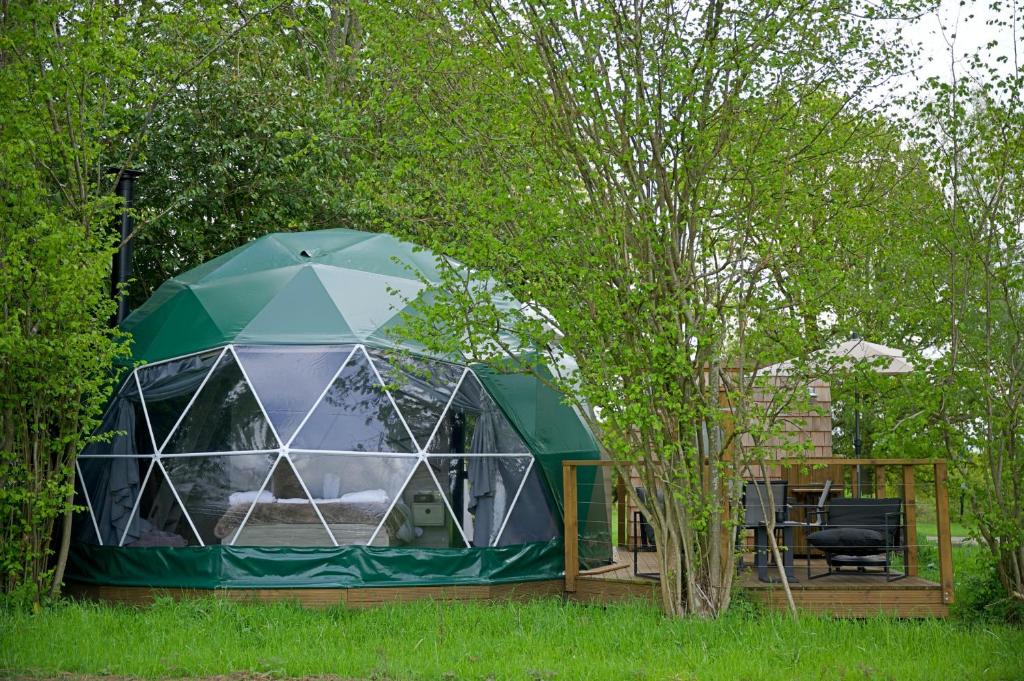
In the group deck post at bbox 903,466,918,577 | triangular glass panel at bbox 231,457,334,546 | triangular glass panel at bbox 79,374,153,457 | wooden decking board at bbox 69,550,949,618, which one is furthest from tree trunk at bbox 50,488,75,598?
deck post at bbox 903,466,918,577

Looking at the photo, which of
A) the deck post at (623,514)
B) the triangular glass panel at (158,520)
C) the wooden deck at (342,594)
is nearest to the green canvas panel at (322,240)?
the triangular glass panel at (158,520)

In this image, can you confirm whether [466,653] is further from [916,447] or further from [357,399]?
[916,447]

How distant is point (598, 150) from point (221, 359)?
4.42m

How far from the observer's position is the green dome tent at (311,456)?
32.4 feet

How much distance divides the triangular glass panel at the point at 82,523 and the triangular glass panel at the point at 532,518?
4.23 meters

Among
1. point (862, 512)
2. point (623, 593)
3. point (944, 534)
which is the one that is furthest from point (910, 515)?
point (623, 593)

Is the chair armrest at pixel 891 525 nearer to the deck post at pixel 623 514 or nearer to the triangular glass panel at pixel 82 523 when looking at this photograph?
the deck post at pixel 623 514

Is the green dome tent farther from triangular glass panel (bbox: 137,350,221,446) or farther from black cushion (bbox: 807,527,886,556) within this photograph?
black cushion (bbox: 807,527,886,556)

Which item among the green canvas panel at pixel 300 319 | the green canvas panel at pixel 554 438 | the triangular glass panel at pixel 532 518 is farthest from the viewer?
the green canvas panel at pixel 554 438

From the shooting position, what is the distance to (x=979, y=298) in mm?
9414

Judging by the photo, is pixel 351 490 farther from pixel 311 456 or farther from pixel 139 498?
pixel 139 498

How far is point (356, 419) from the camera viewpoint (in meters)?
10.2

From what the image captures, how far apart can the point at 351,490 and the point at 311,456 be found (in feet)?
1.66

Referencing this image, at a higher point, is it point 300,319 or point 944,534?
point 300,319
